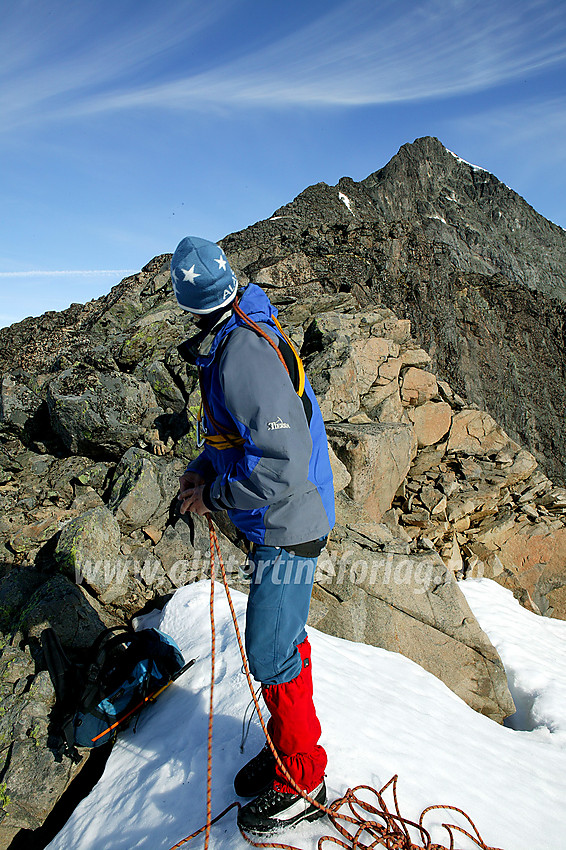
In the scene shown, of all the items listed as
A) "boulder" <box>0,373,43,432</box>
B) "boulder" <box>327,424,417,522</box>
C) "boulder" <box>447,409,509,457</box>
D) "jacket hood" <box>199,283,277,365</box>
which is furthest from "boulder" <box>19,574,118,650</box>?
"boulder" <box>447,409,509,457</box>

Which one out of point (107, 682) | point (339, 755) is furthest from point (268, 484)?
point (107, 682)

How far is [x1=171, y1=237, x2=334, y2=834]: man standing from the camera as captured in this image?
8.56 ft

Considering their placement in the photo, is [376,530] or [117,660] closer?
[117,660]

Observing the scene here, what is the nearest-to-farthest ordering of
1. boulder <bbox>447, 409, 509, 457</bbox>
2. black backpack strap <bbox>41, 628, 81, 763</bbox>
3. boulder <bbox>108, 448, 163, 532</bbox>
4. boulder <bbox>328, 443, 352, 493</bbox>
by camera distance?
1. black backpack strap <bbox>41, 628, 81, 763</bbox>
2. boulder <bbox>108, 448, 163, 532</bbox>
3. boulder <bbox>328, 443, 352, 493</bbox>
4. boulder <bbox>447, 409, 509, 457</bbox>

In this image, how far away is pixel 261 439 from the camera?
2.57 metres

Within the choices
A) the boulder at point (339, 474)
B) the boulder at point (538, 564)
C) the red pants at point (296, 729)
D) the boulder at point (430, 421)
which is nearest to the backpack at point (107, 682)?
the red pants at point (296, 729)

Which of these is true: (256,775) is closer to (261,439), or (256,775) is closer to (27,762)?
(261,439)

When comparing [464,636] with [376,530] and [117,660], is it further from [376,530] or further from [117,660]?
[117,660]

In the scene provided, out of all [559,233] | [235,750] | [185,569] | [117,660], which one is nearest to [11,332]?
[185,569]

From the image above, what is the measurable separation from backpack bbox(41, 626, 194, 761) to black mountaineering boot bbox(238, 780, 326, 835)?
5.74 feet

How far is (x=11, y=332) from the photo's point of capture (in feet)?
65.9

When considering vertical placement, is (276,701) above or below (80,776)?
above

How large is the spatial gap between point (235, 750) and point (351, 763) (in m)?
0.87

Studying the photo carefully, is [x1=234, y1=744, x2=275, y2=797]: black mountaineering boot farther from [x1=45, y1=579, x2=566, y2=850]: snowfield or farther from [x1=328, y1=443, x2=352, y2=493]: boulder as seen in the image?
[x1=328, y1=443, x2=352, y2=493]: boulder
